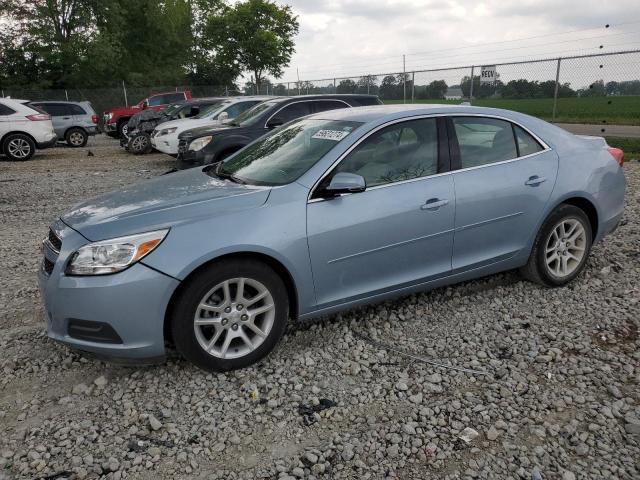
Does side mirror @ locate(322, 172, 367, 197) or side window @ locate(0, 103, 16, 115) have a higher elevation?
side window @ locate(0, 103, 16, 115)

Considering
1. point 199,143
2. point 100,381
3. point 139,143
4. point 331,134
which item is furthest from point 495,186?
point 139,143

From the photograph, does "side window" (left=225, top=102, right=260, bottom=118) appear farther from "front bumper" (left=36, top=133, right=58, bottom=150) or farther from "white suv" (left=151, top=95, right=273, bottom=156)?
"front bumper" (left=36, top=133, right=58, bottom=150)

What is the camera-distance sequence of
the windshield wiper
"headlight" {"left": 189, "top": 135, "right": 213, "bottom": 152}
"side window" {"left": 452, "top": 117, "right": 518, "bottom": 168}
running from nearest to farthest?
the windshield wiper < "side window" {"left": 452, "top": 117, "right": 518, "bottom": 168} < "headlight" {"left": 189, "top": 135, "right": 213, "bottom": 152}

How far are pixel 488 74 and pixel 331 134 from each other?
42.9 ft

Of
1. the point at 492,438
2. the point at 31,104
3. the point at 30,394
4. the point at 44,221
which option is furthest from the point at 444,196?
the point at 31,104

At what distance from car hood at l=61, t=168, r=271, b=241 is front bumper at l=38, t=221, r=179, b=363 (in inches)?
7.8

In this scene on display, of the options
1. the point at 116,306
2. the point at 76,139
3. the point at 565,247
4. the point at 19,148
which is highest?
the point at 116,306

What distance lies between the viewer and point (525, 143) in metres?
4.16

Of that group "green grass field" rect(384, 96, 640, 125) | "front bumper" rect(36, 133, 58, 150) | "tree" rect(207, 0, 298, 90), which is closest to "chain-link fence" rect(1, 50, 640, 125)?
"green grass field" rect(384, 96, 640, 125)

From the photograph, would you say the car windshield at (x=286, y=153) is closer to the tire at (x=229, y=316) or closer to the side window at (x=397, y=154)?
the side window at (x=397, y=154)

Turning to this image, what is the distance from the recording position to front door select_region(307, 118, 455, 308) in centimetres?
332

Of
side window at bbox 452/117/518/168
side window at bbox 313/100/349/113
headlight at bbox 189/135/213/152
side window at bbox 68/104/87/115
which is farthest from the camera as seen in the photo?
side window at bbox 68/104/87/115

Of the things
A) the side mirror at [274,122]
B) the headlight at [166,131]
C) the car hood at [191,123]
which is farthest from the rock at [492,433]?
the headlight at [166,131]

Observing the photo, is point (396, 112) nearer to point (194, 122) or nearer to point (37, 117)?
point (194, 122)
